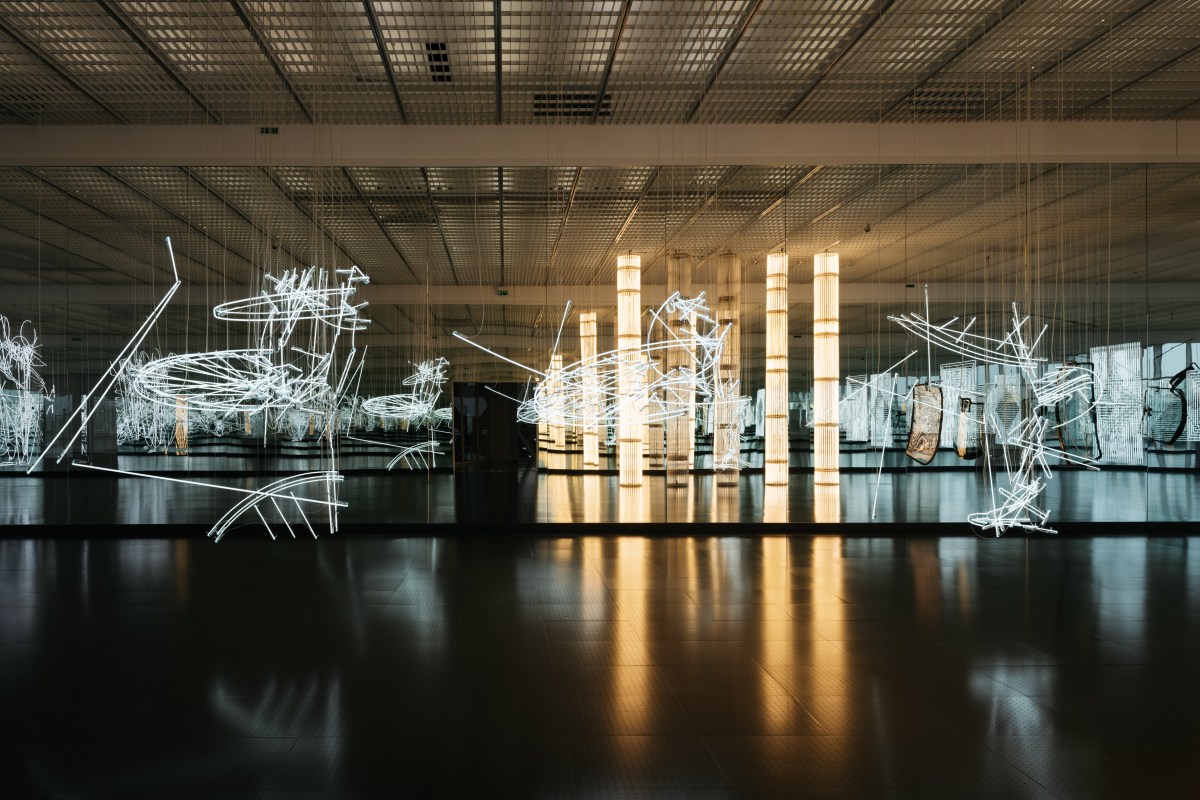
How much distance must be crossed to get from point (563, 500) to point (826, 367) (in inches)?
187

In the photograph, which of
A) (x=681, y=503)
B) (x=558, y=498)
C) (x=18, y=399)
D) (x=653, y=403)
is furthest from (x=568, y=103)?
(x=18, y=399)

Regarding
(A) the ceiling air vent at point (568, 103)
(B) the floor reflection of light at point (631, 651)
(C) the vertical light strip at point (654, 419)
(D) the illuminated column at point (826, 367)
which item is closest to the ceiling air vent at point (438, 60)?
(A) the ceiling air vent at point (568, 103)

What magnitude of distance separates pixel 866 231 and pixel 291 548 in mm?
10755

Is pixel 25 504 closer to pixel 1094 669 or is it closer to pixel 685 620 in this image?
pixel 685 620

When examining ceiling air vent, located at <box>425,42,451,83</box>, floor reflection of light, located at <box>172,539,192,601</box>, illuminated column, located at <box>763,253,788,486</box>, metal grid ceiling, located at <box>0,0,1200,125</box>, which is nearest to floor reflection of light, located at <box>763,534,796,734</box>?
illuminated column, located at <box>763,253,788,486</box>

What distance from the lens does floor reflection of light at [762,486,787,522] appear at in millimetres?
10688

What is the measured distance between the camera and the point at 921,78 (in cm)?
880

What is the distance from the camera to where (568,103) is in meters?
9.34

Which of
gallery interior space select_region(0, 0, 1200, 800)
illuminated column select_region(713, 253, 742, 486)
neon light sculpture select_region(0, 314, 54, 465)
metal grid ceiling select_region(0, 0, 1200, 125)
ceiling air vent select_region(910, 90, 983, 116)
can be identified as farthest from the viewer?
illuminated column select_region(713, 253, 742, 486)

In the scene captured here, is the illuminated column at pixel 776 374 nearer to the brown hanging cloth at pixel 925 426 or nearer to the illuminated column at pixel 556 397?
the brown hanging cloth at pixel 925 426

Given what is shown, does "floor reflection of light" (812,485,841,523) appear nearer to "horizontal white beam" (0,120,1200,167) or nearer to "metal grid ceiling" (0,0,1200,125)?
"horizontal white beam" (0,120,1200,167)

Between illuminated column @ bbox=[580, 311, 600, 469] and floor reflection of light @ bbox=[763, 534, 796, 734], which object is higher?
illuminated column @ bbox=[580, 311, 600, 469]

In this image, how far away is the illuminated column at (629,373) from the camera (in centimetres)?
1098

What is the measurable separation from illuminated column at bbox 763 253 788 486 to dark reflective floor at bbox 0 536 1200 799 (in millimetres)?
4985
